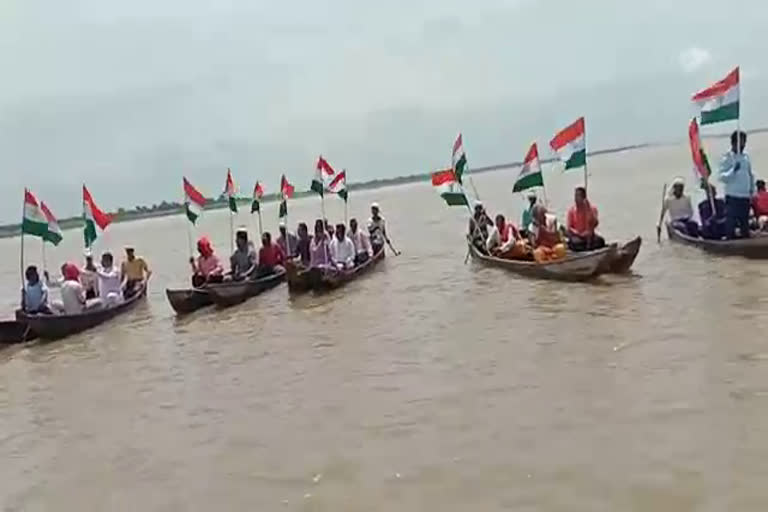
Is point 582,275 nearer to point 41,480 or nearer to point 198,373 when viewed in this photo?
point 198,373

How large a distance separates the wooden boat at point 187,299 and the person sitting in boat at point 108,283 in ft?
3.91

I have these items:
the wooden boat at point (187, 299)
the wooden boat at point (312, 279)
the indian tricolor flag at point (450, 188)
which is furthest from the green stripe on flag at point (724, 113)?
the wooden boat at point (187, 299)

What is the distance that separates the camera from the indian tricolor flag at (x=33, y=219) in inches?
754

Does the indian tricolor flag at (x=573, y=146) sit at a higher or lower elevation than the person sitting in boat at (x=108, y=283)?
higher

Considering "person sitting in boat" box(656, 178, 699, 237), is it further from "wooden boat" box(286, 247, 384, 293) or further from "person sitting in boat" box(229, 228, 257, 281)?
"person sitting in boat" box(229, 228, 257, 281)

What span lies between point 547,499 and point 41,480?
5.20 metres

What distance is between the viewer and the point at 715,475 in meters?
7.37

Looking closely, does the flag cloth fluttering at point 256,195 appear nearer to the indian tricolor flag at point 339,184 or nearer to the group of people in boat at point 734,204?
the indian tricolor flag at point 339,184

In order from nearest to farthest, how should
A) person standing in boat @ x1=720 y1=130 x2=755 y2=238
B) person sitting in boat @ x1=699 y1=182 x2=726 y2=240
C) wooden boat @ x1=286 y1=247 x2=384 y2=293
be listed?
person standing in boat @ x1=720 y1=130 x2=755 y2=238 → person sitting in boat @ x1=699 y1=182 x2=726 y2=240 → wooden boat @ x1=286 y1=247 x2=384 y2=293

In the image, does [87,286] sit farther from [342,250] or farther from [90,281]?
[342,250]

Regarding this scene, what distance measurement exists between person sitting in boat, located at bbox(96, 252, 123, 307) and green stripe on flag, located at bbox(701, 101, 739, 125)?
12198 millimetres

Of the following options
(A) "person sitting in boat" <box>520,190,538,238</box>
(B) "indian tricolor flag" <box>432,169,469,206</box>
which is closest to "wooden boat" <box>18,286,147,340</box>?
(B) "indian tricolor flag" <box>432,169,469,206</box>

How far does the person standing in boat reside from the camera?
57.4 feet

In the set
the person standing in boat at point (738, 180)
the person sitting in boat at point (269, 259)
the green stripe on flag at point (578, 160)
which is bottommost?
the person sitting in boat at point (269, 259)
